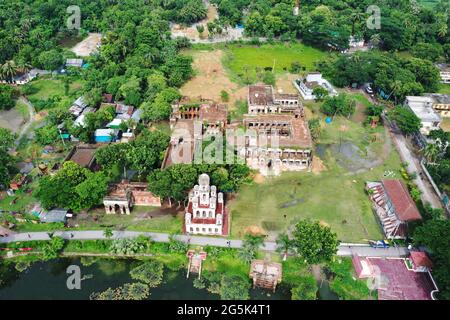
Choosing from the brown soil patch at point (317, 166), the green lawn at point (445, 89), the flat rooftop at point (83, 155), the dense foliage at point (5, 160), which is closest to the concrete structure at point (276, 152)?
the brown soil patch at point (317, 166)

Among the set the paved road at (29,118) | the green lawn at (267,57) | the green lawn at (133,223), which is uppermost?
the green lawn at (267,57)

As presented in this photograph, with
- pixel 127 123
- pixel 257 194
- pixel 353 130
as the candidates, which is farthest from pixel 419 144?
pixel 127 123

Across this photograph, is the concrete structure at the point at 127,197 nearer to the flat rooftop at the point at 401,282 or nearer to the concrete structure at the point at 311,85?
the flat rooftop at the point at 401,282

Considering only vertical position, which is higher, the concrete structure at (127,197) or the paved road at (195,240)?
the concrete structure at (127,197)

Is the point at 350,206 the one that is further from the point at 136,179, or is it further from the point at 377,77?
the point at 377,77

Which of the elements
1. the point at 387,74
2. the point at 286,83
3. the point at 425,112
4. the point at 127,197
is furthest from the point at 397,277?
the point at 286,83

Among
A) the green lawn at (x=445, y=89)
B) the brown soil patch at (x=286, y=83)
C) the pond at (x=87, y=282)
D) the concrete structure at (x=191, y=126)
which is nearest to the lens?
the pond at (x=87, y=282)
